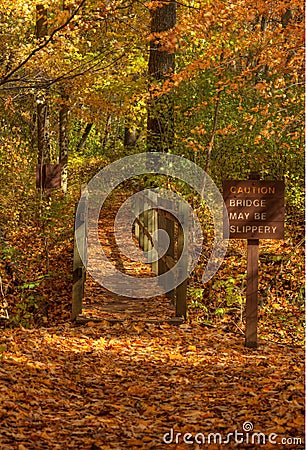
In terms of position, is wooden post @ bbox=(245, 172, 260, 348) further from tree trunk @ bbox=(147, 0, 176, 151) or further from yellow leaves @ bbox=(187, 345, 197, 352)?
tree trunk @ bbox=(147, 0, 176, 151)

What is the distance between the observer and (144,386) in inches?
294

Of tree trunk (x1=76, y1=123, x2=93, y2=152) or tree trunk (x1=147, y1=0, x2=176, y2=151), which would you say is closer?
tree trunk (x1=147, y1=0, x2=176, y2=151)

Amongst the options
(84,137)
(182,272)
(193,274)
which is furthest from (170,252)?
(84,137)

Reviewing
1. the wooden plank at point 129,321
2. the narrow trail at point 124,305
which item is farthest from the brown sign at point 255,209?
the narrow trail at point 124,305

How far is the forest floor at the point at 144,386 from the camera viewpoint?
5.76m

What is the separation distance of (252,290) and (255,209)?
1.10m

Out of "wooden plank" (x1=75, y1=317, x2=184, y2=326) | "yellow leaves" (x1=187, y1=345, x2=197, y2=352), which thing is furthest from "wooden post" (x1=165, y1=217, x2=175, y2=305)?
"yellow leaves" (x1=187, y1=345, x2=197, y2=352)

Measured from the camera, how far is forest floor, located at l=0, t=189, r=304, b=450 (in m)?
5.76

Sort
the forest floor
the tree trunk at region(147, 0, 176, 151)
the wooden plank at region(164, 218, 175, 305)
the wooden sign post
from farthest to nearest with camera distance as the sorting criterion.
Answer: the tree trunk at region(147, 0, 176, 151), the wooden plank at region(164, 218, 175, 305), the wooden sign post, the forest floor

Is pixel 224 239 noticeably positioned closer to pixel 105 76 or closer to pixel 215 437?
pixel 105 76

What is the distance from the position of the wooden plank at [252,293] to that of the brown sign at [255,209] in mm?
201

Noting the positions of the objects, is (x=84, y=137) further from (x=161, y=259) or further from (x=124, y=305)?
(x=124, y=305)

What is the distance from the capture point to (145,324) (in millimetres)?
10109

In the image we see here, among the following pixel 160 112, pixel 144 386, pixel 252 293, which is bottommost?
pixel 144 386
